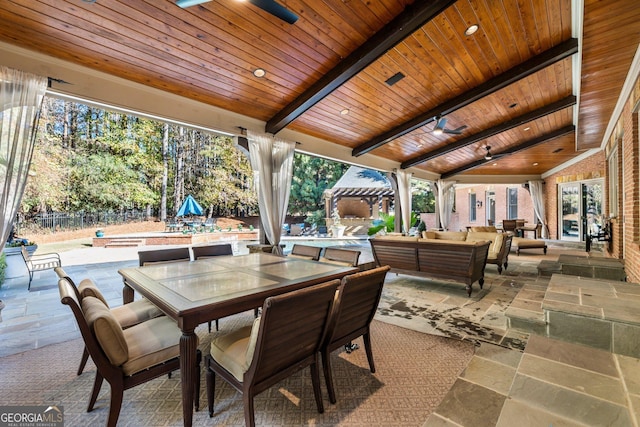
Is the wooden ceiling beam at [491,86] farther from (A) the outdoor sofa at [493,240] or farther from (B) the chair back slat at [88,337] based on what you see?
(B) the chair back slat at [88,337]

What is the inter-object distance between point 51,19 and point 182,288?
258 centimetres

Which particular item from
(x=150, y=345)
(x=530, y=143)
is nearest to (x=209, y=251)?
(x=150, y=345)

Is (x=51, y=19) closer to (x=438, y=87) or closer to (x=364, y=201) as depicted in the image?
(x=438, y=87)

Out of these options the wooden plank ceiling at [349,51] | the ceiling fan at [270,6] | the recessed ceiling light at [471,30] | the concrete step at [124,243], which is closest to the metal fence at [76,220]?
the concrete step at [124,243]

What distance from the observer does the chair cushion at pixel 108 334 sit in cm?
136

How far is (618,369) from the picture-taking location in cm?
152

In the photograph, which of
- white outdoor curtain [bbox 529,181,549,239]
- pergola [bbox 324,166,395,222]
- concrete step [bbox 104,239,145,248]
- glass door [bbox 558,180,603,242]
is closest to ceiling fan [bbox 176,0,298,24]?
concrete step [bbox 104,239,145,248]

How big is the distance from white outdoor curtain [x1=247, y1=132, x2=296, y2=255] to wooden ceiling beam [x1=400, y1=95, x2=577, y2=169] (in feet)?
15.9

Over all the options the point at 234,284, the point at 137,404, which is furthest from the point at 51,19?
the point at 137,404

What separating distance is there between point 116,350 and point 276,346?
858 millimetres

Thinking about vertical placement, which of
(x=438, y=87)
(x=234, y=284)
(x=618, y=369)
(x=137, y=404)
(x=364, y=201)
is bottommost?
(x=137, y=404)

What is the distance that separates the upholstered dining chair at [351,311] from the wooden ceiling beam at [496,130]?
20.1ft

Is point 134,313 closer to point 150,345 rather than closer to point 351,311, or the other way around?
point 150,345

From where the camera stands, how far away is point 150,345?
1.63m
